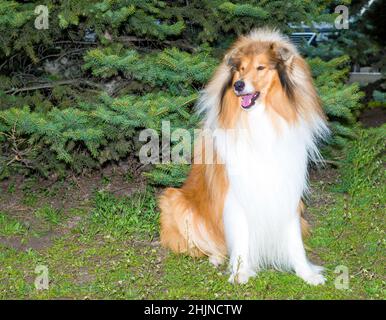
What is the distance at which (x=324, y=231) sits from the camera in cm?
540

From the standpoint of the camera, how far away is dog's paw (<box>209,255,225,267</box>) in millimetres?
4773

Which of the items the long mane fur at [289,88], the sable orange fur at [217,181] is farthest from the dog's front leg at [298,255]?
the long mane fur at [289,88]

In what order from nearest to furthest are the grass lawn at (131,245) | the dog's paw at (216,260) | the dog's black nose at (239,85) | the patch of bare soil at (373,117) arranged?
the dog's black nose at (239,85) < the grass lawn at (131,245) < the dog's paw at (216,260) < the patch of bare soil at (373,117)

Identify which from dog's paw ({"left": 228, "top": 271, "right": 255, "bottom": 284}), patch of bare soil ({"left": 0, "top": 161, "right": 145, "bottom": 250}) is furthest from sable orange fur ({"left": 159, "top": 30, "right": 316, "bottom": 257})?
patch of bare soil ({"left": 0, "top": 161, "right": 145, "bottom": 250})

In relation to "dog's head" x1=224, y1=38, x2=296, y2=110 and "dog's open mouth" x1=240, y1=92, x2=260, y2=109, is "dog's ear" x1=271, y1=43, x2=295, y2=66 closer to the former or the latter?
"dog's head" x1=224, y1=38, x2=296, y2=110

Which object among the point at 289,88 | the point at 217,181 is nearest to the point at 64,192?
the point at 217,181

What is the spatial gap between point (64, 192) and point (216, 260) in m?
2.21

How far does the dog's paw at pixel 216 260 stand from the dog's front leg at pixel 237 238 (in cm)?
33

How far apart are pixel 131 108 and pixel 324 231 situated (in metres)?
2.08

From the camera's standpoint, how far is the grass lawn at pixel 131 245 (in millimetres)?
4258

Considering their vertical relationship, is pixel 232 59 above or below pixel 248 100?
above

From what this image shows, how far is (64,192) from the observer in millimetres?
6285

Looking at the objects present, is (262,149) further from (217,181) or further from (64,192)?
(64,192)

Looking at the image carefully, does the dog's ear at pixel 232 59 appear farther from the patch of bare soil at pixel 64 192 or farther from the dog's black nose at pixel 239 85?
the patch of bare soil at pixel 64 192
